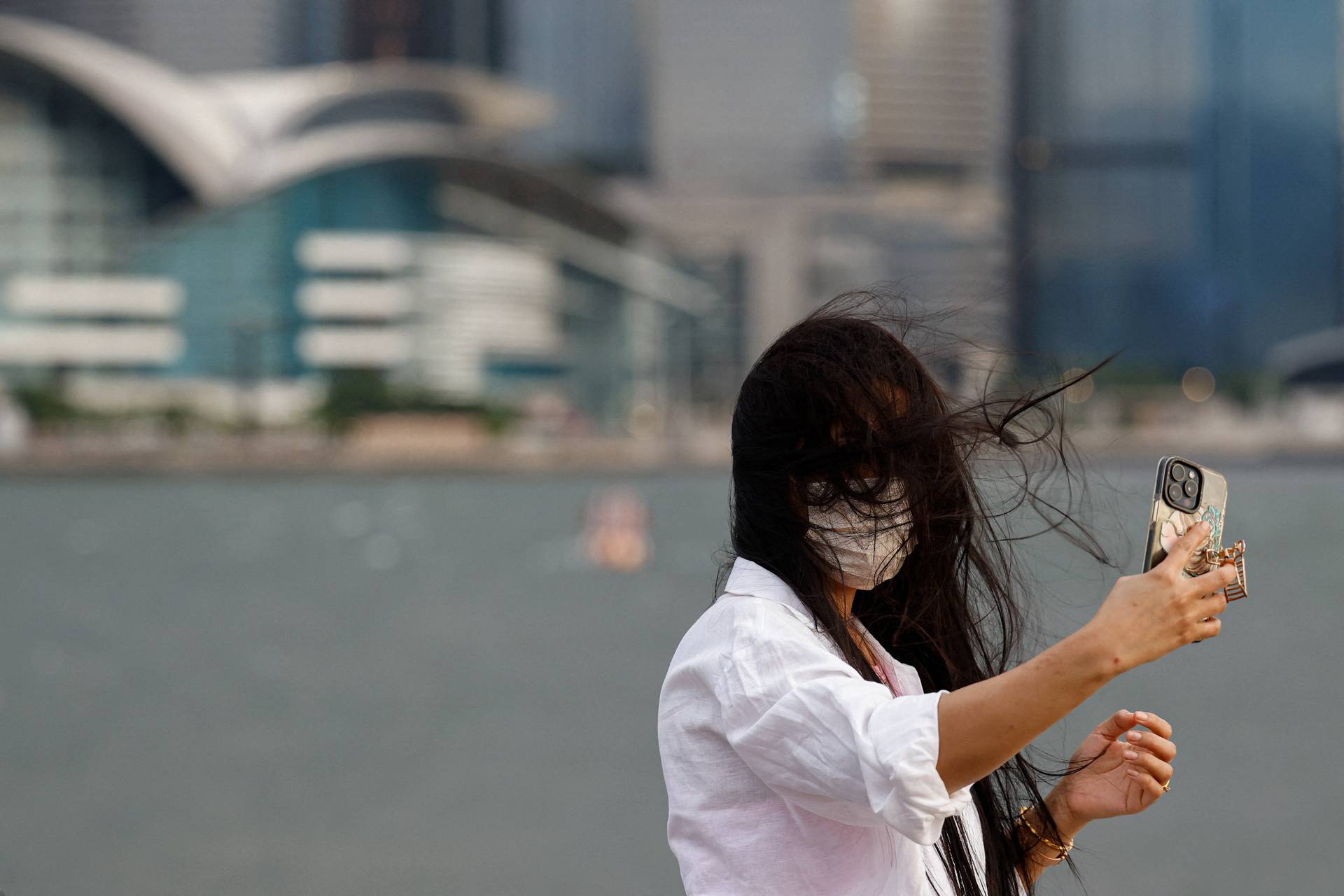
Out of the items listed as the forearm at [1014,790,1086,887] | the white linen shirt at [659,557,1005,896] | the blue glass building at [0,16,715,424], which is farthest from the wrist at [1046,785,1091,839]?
the blue glass building at [0,16,715,424]

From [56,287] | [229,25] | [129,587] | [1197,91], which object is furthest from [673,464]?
[1197,91]

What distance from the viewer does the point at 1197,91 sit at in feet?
281

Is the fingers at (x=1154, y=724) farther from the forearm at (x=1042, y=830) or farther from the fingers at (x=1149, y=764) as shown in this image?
the forearm at (x=1042, y=830)

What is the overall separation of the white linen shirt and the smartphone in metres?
0.21

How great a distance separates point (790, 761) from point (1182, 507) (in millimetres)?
366

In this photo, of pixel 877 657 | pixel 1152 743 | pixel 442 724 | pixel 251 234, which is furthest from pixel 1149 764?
pixel 251 234

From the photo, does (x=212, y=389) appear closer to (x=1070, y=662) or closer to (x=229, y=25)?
(x=229, y=25)

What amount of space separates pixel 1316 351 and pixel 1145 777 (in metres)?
87.4

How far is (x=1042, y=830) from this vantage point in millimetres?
1449

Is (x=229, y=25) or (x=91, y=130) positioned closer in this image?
(x=91, y=130)

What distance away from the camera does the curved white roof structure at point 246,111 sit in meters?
56.6

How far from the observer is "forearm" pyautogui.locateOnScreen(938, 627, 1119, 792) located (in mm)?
995

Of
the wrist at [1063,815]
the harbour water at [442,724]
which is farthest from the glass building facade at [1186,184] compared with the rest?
the wrist at [1063,815]

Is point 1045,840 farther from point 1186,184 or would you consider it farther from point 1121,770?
point 1186,184
